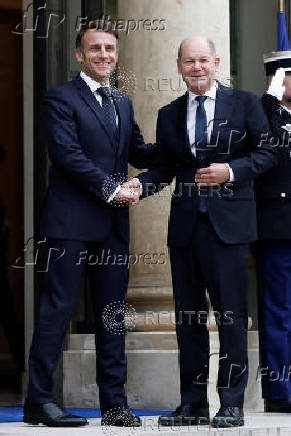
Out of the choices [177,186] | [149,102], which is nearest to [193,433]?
[177,186]

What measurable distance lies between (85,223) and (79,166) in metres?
0.31

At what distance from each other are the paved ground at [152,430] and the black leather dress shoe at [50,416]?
0.05 metres

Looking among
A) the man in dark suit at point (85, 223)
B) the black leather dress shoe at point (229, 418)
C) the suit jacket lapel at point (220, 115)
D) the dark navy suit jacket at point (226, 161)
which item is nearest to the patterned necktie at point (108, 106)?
the man in dark suit at point (85, 223)

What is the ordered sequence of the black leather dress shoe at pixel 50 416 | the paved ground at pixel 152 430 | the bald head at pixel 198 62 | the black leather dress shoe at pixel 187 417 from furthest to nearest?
the black leather dress shoe at pixel 187 417 → the bald head at pixel 198 62 → the black leather dress shoe at pixel 50 416 → the paved ground at pixel 152 430

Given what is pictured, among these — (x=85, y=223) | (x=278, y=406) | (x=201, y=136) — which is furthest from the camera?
(x=278, y=406)

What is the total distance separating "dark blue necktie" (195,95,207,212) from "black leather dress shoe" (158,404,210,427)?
1.05 meters

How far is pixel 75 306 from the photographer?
7.68 metres

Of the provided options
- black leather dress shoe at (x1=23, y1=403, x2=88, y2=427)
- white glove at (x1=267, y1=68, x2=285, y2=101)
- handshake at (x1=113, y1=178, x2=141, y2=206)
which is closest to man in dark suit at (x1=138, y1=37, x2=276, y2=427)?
handshake at (x1=113, y1=178, x2=141, y2=206)

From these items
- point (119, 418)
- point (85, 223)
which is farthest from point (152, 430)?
point (85, 223)

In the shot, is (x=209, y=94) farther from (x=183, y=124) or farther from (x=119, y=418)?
(x=119, y=418)

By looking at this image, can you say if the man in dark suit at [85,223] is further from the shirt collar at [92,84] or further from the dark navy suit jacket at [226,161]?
the dark navy suit jacket at [226,161]

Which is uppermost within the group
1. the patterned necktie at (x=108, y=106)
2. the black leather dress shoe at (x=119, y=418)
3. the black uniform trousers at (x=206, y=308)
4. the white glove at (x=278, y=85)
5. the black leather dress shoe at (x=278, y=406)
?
the white glove at (x=278, y=85)

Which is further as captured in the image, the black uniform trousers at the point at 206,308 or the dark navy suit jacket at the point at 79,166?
the black uniform trousers at the point at 206,308

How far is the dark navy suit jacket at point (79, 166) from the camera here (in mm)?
7520
